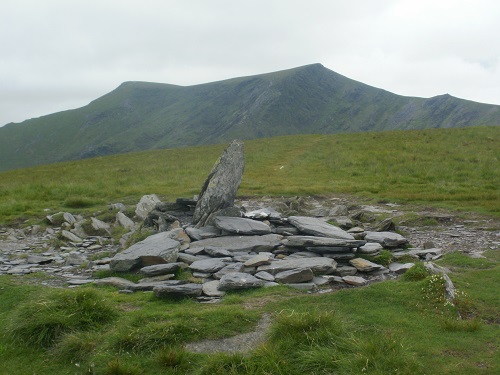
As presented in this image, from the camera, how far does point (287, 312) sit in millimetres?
8547

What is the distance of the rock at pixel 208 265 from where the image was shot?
12.2 m

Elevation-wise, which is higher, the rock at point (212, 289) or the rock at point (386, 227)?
the rock at point (212, 289)

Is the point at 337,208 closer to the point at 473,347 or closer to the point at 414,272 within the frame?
the point at 414,272

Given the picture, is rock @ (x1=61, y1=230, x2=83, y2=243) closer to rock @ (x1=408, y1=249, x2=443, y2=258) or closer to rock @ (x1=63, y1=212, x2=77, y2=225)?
rock @ (x1=63, y1=212, x2=77, y2=225)

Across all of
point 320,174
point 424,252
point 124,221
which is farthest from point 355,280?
point 320,174

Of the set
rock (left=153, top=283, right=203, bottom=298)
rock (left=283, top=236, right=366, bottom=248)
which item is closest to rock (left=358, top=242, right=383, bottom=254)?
rock (left=283, top=236, right=366, bottom=248)

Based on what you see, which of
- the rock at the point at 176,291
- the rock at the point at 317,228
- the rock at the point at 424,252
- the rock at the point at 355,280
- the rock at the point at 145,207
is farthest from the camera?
the rock at the point at 145,207

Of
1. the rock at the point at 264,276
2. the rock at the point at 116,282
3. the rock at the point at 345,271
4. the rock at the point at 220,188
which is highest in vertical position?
the rock at the point at 220,188

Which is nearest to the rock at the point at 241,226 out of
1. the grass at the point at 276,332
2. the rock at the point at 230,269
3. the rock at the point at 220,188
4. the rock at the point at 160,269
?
the rock at the point at 220,188

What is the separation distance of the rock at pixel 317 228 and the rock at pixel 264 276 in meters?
3.31

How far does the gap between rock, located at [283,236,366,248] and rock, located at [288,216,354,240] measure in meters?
0.79

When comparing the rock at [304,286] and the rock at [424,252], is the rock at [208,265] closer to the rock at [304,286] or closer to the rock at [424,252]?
the rock at [304,286]

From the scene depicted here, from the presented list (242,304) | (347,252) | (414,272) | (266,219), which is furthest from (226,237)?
(414,272)

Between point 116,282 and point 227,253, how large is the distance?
331 centimetres
